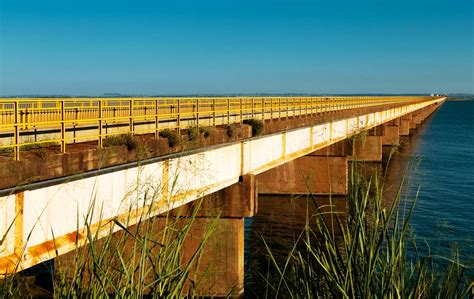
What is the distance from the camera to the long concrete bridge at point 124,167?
264 inches

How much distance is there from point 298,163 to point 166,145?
58.8 ft

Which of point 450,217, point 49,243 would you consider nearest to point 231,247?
point 49,243

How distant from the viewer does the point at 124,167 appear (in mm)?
9125

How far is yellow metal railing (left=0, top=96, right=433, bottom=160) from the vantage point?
8.80m

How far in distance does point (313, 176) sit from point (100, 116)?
19.4 metres

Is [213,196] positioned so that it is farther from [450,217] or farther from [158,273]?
[450,217]

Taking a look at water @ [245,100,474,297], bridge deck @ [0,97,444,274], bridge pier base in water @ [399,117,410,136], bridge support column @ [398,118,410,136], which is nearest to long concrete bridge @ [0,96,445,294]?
bridge deck @ [0,97,444,274]

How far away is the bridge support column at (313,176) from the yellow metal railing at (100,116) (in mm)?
2457

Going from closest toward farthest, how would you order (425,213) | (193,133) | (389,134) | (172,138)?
1. (172,138)
2. (193,133)
3. (425,213)
4. (389,134)

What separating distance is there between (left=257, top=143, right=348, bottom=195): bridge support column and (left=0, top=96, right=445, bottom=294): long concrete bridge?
2.11m

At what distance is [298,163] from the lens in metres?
28.5

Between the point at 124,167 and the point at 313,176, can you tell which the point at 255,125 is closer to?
the point at 124,167

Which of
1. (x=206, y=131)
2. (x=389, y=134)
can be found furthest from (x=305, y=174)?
(x=389, y=134)

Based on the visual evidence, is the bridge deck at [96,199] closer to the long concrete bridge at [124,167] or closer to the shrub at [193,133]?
the long concrete bridge at [124,167]
